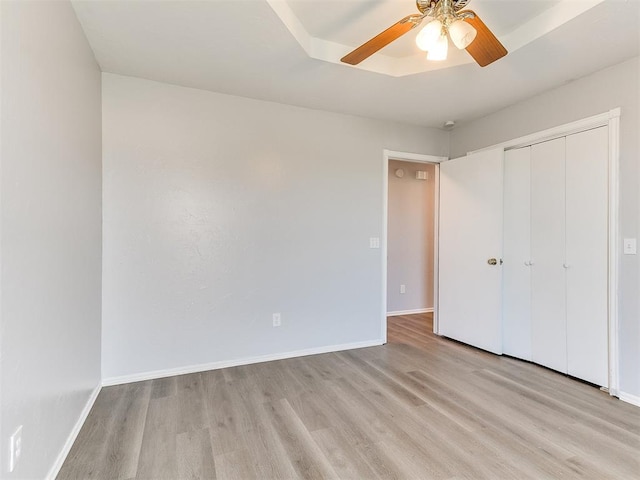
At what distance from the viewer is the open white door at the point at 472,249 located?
10.1 feet

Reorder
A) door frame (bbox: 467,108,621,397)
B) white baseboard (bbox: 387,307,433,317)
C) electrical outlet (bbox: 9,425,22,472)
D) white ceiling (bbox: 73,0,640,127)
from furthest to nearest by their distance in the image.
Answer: white baseboard (bbox: 387,307,433,317) < door frame (bbox: 467,108,621,397) < white ceiling (bbox: 73,0,640,127) < electrical outlet (bbox: 9,425,22,472)

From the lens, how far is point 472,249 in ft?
10.8

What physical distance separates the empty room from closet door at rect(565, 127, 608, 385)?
0.7 inches

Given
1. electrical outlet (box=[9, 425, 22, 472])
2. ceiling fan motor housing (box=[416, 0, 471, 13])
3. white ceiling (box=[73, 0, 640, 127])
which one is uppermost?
white ceiling (box=[73, 0, 640, 127])

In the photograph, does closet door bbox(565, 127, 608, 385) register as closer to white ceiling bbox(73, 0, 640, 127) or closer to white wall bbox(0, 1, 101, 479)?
white ceiling bbox(73, 0, 640, 127)

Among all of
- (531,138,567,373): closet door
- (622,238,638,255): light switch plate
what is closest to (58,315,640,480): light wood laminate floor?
(531,138,567,373): closet door

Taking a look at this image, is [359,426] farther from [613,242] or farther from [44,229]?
[613,242]

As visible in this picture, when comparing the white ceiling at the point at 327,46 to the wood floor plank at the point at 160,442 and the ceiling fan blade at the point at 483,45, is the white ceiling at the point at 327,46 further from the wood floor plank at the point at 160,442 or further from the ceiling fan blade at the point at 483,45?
the wood floor plank at the point at 160,442

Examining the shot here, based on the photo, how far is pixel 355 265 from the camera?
10.7 ft

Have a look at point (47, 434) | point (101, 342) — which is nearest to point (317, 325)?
point (101, 342)

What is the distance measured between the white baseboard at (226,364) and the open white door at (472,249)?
3.01 ft

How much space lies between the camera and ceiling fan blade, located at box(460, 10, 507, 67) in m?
1.53

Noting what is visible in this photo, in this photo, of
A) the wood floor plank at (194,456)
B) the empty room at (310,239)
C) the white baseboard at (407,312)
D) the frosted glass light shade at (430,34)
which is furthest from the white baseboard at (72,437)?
the white baseboard at (407,312)

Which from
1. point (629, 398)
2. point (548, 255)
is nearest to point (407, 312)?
point (548, 255)
